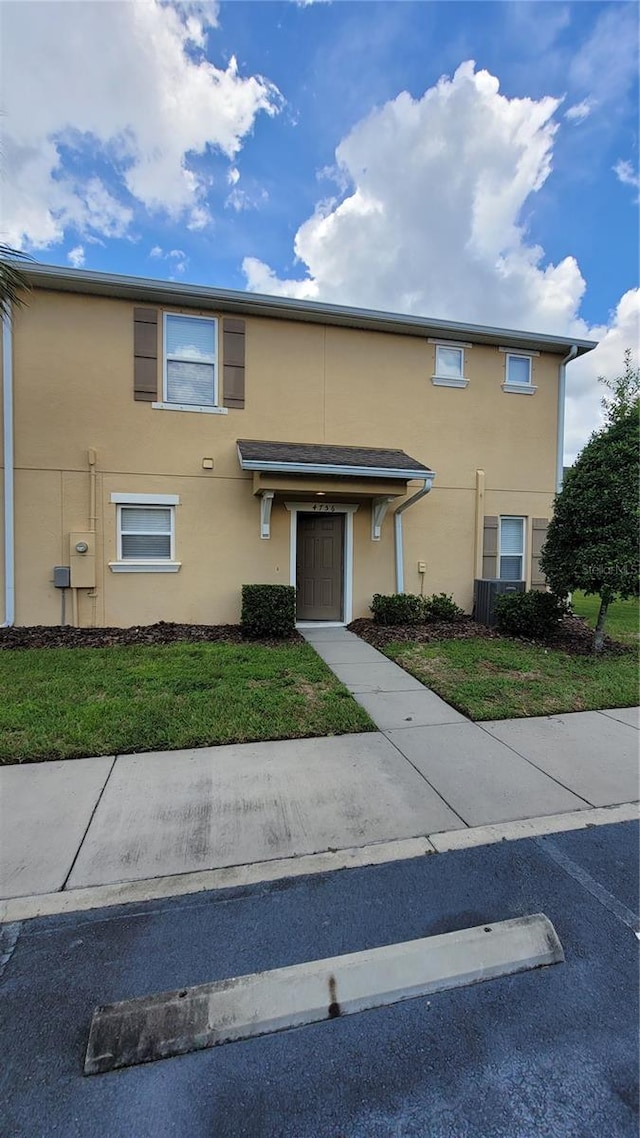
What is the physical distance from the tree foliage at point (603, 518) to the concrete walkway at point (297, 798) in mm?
3178

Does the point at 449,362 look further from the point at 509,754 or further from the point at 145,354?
the point at 509,754

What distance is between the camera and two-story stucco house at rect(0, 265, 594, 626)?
8375mm

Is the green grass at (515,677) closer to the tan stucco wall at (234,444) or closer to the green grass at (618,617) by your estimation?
the green grass at (618,617)

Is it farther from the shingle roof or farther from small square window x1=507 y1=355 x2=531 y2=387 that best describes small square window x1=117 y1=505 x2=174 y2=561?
small square window x1=507 y1=355 x2=531 y2=387

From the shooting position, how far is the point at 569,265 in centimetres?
1290

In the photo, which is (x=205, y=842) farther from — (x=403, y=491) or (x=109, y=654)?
(x=403, y=491)

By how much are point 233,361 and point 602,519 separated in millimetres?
6970

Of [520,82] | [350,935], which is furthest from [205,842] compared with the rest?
[520,82]

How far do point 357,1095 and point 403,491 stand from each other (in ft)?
26.9

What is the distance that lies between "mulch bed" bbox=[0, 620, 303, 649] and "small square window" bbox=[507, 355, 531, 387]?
24.0 feet

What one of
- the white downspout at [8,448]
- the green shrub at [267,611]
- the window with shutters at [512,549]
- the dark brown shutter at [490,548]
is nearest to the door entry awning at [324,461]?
the green shrub at [267,611]

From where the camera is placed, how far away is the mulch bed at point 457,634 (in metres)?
8.17

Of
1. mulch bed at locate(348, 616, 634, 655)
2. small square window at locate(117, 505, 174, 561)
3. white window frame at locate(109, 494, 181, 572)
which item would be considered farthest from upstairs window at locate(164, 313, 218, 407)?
mulch bed at locate(348, 616, 634, 655)

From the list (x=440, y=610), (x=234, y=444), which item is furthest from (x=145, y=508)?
(x=440, y=610)
